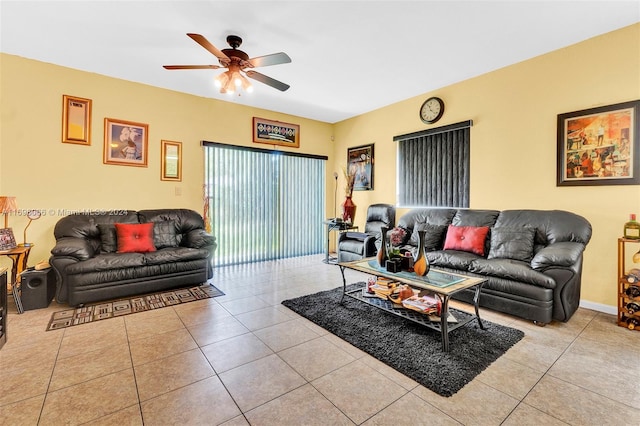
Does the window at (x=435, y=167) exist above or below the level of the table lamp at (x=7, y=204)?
above

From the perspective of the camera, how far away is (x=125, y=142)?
430 cm

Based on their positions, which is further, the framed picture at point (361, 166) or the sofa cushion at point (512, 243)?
the framed picture at point (361, 166)

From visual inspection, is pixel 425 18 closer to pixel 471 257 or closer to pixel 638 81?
pixel 638 81

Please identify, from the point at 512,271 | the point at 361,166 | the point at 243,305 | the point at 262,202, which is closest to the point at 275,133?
the point at 262,202

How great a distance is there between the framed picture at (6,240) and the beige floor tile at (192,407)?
2.89 m

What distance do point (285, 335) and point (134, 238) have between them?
2.55m

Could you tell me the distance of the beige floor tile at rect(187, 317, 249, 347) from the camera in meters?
2.51

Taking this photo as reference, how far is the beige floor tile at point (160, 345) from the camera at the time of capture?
88.3 inches

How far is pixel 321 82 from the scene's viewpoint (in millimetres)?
4344

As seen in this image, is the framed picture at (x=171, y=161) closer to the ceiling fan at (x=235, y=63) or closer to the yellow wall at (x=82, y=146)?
the yellow wall at (x=82, y=146)

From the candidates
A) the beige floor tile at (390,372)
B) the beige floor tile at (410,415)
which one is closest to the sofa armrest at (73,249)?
the beige floor tile at (390,372)

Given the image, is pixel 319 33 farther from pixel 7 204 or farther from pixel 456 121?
pixel 7 204

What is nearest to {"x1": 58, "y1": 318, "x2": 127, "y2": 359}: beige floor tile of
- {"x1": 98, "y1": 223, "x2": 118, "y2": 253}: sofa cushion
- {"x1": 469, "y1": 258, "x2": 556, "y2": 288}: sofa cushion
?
{"x1": 98, "y1": 223, "x2": 118, "y2": 253}: sofa cushion

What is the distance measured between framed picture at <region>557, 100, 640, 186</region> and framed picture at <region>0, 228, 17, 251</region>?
6.29 metres
